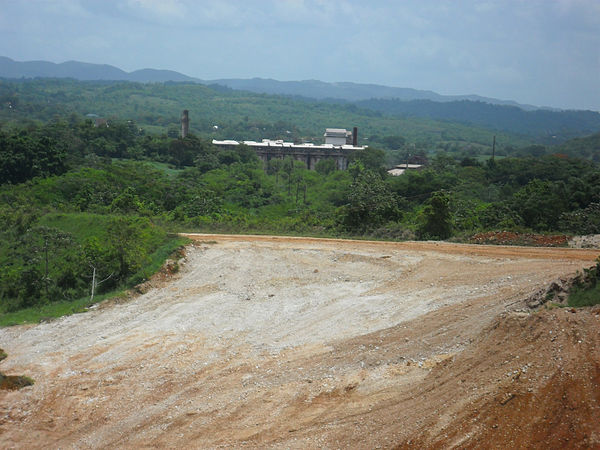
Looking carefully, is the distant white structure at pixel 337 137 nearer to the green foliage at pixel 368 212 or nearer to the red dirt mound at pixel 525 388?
the green foliage at pixel 368 212

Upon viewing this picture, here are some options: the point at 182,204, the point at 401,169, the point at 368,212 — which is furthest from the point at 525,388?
the point at 401,169

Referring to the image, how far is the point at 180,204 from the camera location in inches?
1516

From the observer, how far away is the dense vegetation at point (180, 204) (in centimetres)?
2025

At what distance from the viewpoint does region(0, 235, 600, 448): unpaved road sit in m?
9.45

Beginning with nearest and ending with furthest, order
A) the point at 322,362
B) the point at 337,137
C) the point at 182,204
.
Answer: the point at 322,362 < the point at 182,204 < the point at 337,137

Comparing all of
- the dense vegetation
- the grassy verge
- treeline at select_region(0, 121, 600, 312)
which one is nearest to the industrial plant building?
the dense vegetation

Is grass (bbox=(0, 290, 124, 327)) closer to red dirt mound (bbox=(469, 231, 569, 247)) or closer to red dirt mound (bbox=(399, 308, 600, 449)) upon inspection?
red dirt mound (bbox=(399, 308, 600, 449))

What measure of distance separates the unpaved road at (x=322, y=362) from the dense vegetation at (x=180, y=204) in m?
3.40

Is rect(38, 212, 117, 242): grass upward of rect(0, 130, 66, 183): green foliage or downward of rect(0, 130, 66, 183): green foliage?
downward

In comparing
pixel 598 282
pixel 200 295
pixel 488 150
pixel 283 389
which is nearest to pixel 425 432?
pixel 283 389

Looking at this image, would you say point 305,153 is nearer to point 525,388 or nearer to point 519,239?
point 519,239

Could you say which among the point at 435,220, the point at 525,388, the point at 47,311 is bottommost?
the point at 47,311

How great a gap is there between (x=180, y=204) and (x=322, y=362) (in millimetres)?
26988

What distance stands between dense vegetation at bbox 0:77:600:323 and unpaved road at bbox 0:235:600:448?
3396 millimetres
